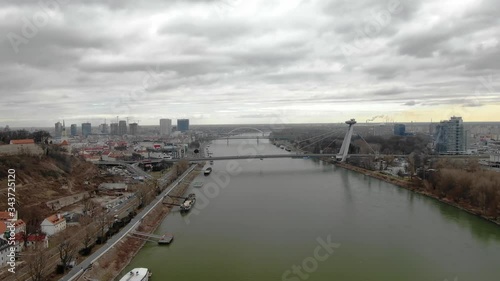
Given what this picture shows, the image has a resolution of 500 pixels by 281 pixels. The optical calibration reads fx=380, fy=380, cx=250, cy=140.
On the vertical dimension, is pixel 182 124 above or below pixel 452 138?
above

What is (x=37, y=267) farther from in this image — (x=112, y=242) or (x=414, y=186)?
(x=414, y=186)

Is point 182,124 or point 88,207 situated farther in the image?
point 182,124

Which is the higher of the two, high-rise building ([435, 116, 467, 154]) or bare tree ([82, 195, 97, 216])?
high-rise building ([435, 116, 467, 154])

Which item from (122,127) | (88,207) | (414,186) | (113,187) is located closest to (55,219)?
(88,207)

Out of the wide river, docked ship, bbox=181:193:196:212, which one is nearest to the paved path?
the wide river

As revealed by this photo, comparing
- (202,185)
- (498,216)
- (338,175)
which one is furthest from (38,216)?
(338,175)

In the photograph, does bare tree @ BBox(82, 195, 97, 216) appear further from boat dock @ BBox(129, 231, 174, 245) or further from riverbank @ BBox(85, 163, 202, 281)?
boat dock @ BBox(129, 231, 174, 245)

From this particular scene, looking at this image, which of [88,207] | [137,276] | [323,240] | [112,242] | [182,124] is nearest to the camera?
[137,276]

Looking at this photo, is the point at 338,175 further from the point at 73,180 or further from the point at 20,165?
the point at 20,165
